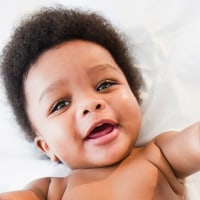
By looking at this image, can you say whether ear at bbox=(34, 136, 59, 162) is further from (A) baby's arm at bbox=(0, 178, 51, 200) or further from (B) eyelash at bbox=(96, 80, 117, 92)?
(B) eyelash at bbox=(96, 80, 117, 92)

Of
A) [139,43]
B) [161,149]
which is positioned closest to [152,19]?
[139,43]

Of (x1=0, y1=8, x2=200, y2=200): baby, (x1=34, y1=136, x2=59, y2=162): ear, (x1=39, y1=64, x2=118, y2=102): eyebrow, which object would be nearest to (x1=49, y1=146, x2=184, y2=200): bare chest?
(x1=0, y1=8, x2=200, y2=200): baby

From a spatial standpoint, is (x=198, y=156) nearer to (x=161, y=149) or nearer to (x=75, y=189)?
(x=161, y=149)

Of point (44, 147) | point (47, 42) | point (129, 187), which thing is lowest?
point (129, 187)

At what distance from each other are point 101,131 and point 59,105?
0.12 m

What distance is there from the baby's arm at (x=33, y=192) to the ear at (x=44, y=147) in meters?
0.06

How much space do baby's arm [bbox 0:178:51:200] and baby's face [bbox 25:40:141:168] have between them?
0.27 feet

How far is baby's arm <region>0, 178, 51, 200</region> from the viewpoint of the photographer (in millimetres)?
904

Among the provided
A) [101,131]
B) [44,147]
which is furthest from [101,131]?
[44,147]

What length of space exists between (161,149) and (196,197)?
0.17m

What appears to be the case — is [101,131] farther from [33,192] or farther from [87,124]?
[33,192]

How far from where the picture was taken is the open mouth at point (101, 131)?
887mm

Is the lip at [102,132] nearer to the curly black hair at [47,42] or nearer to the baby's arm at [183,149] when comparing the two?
the baby's arm at [183,149]

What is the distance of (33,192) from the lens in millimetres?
963
